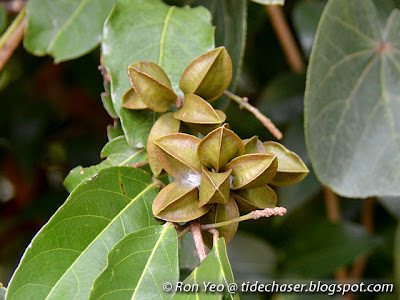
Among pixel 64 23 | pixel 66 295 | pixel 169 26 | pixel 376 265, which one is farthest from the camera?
pixel 376 265

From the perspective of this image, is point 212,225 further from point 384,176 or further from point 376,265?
point 376,265

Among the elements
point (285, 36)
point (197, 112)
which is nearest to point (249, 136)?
point (285, 36)

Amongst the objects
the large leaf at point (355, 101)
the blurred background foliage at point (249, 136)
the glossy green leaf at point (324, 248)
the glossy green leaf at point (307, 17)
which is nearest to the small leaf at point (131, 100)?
the large leaf at point (355, 101)

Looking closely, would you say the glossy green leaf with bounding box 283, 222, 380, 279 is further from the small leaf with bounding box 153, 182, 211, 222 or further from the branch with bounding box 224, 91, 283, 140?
the small leaf with bounding box 153, 182, 211, 222

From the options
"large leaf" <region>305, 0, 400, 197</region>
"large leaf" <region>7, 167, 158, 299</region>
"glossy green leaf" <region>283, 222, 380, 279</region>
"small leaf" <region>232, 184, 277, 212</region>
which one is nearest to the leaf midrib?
"large leaf" <region>7, 167, 158, 299</region>

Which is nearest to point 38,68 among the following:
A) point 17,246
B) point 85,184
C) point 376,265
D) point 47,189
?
point 47,189

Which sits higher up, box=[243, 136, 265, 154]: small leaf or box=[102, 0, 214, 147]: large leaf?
box=[102, 0, 214, 147]: large leaf
